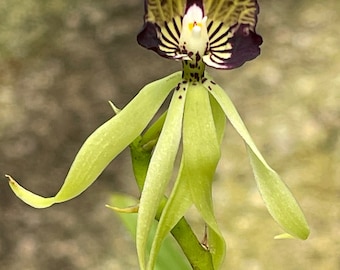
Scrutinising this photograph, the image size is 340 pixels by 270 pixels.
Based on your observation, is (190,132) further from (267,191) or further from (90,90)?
(90,90)

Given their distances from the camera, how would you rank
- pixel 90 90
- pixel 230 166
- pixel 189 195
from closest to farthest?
pixel 189 195
pixel 230 166
pixel 90 90

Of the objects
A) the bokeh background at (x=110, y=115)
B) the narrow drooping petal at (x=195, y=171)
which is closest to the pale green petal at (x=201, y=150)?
Answer: the narrow drooping petal at (x=195, y=171)

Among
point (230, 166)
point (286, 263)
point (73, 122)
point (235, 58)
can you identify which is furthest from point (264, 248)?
point (235, 58)

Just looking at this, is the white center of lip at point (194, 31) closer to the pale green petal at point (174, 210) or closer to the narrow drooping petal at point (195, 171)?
the narrow drooping petal at point (195, 171)

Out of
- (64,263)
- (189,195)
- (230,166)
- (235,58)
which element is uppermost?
(235,58)

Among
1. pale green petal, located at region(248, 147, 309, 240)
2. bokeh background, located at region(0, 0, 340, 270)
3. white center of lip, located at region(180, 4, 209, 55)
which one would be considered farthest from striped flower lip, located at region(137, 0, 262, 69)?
bokeh background, located at region(0, 0, 340, 270)

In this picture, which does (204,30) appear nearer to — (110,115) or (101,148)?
(101,148)

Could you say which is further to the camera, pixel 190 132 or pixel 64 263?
pixel 64 263
